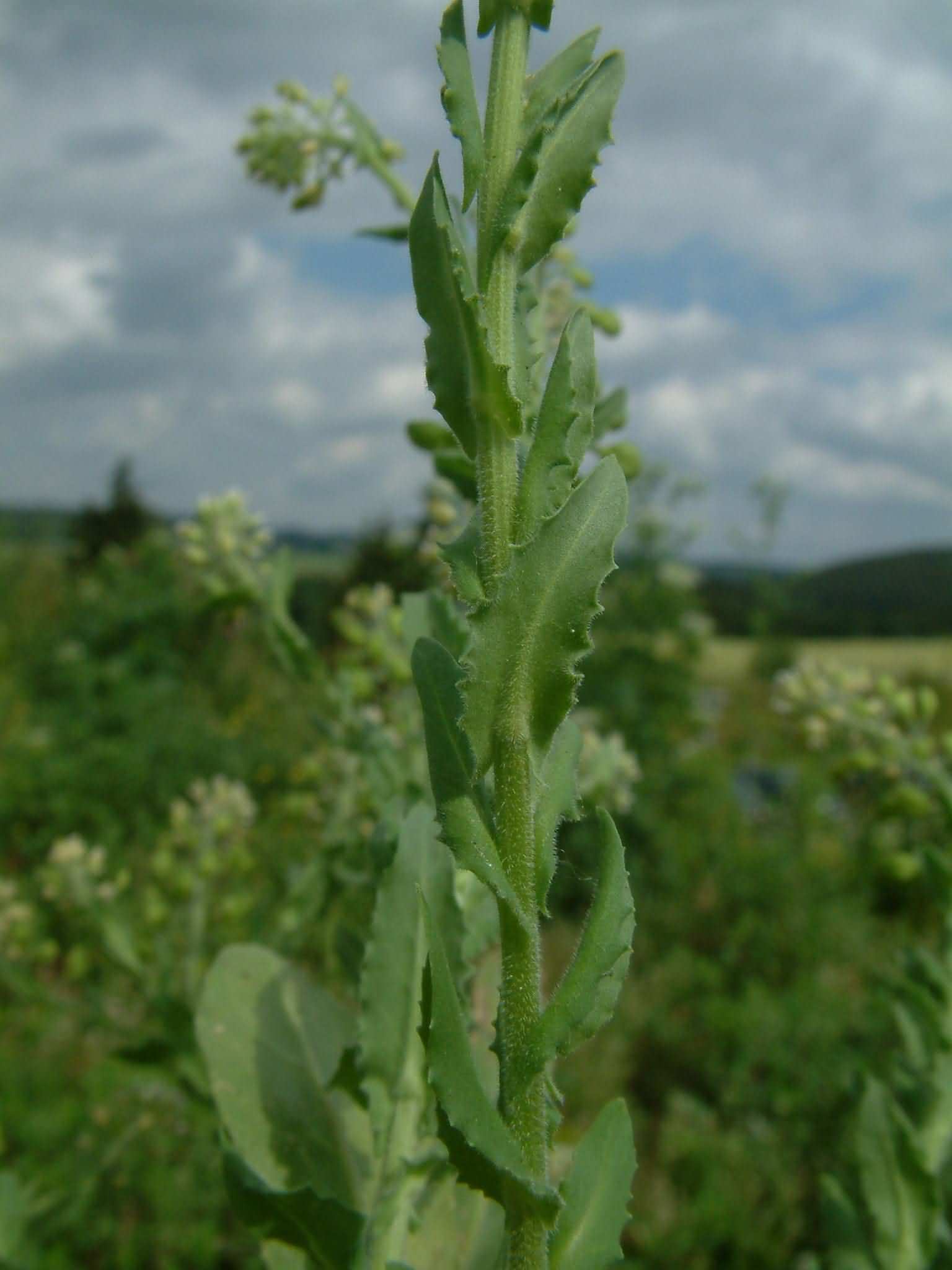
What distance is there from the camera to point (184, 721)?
311 inches

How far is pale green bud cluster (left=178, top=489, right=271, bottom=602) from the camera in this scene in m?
1.61

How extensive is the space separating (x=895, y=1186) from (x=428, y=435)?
79cm

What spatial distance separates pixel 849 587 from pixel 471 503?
24351 mm

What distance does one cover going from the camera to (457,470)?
922 millimetres

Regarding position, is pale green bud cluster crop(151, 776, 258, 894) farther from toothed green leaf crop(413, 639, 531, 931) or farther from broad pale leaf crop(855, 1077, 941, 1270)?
toothed green leaf crop(413, 639, 531, 931)

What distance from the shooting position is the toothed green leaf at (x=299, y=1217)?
570mm

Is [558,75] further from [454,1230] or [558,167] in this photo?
[454,1230]

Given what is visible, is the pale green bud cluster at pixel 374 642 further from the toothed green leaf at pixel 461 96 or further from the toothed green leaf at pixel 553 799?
the toothed green leaf at pixel 461 96

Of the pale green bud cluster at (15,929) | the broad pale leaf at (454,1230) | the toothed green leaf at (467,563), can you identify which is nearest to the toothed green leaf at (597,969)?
the toothed green leaf at (467,563)

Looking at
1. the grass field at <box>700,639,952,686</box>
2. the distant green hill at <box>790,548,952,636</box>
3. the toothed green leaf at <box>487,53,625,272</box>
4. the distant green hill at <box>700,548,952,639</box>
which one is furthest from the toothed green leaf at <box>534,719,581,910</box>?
the distant green hill at <box>790,548,952,636</box>

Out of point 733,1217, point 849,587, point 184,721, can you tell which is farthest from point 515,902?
point 849,587

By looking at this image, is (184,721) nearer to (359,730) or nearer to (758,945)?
(758,945)

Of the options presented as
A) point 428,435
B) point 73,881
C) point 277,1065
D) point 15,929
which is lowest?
point 15,929

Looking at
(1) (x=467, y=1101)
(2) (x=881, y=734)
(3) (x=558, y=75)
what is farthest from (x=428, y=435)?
(2) (x=881, y=734)
